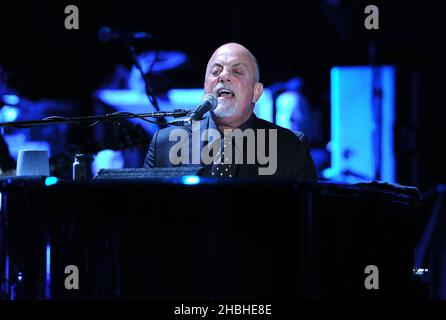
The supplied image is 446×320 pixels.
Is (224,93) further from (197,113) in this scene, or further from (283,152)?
(197,113)

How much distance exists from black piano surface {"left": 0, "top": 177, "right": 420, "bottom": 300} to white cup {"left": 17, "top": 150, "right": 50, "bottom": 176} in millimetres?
534

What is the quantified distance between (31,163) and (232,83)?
1.05 m

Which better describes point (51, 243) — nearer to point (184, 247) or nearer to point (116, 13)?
point (184, 247)

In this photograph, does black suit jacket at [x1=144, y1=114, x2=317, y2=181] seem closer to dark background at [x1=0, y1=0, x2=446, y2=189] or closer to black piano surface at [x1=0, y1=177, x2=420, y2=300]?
black piano surface at [x1=0, y1=177, x2=420, y2=300]

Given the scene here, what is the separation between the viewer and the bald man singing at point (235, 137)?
10.2ft

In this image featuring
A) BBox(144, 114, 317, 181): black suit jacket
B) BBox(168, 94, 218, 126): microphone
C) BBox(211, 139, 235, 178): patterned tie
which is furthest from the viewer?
BBox(144, 114, 317, 181): black suit jacket

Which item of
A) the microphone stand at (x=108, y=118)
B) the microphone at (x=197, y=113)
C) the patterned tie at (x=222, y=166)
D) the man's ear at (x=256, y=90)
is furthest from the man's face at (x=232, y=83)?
the microphone stand at (x=108, y=118)

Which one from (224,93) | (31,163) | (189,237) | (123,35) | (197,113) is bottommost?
(189,237)

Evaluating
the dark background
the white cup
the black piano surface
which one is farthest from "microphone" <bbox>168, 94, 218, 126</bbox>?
the dark background

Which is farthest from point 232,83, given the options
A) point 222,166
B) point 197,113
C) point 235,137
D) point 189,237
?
point 189,237

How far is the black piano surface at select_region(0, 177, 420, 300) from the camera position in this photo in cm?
212

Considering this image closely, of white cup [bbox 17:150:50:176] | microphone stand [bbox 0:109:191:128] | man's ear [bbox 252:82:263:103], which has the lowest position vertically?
white cup [bbox 17:150:50:176]

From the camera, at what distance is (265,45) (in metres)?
6.67

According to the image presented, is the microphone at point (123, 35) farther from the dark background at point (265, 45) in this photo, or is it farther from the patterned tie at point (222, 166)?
the dark background at point (265, 45)
